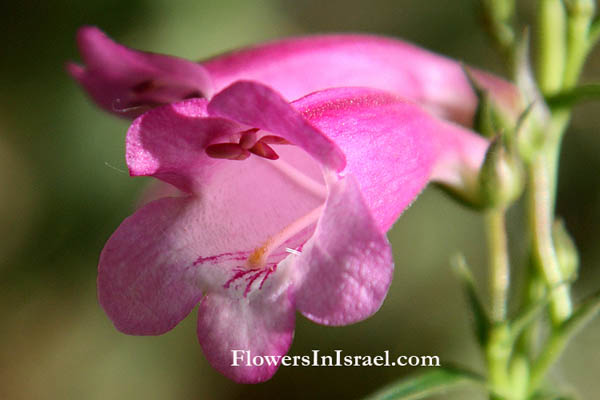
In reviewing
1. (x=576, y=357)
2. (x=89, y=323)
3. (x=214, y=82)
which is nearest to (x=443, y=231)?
(x=576, y=357)

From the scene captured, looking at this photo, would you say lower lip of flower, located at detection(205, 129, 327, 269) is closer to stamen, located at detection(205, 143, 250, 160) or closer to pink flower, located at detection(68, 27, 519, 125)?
stamen, located at detection(205, 143, 250, 160)

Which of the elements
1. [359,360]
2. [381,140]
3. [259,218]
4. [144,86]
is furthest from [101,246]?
[381,140]

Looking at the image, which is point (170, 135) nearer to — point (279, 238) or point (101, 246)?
point (279, 238)

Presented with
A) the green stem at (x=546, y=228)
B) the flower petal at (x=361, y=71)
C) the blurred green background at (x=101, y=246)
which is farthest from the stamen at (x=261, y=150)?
the blurred green background at (x=101, y=246)

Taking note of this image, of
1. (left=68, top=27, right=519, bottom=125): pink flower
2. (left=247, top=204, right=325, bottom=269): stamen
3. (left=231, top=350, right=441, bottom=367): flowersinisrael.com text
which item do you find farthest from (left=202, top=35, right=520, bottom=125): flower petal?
(left=231, top=350, right=441, bottom=367): flowersinisrael.com text

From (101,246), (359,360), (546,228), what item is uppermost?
(546,228)

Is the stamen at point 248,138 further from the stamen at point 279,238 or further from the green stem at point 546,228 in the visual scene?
the green stem at point 546,228
